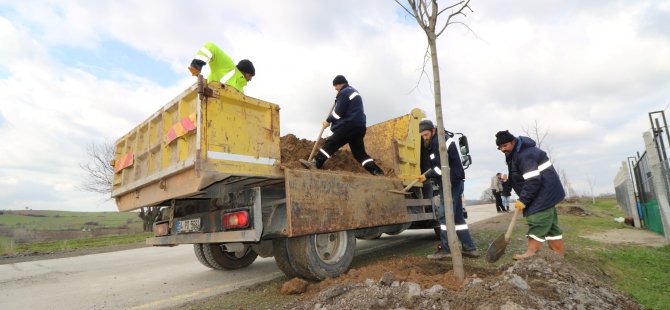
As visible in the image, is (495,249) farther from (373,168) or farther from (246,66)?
(246,66)

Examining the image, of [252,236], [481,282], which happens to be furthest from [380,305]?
A: [252,236]

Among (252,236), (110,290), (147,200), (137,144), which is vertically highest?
(137,144)

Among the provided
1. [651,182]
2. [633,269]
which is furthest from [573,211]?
[633,269]

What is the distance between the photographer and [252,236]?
331cm

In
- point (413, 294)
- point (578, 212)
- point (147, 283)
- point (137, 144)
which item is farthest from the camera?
point (578, 212)

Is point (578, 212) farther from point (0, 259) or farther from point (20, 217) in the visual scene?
point (20, 217)

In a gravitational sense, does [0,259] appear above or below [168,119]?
below

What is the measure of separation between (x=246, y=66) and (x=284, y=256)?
2.74 metres

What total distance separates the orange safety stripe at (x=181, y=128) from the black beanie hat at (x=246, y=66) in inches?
70.4

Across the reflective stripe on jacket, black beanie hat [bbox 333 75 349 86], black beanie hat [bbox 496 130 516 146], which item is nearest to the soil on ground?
the reflective stripe on jacket

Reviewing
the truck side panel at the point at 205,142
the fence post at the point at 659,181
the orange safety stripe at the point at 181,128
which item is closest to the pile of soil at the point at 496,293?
the truck side panel at the point at 205,142

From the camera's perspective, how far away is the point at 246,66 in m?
5.07

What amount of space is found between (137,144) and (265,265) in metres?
2.54

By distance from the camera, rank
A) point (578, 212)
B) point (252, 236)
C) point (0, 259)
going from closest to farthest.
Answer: point (252, 236) < point (0, 259) < point (578, 212)
